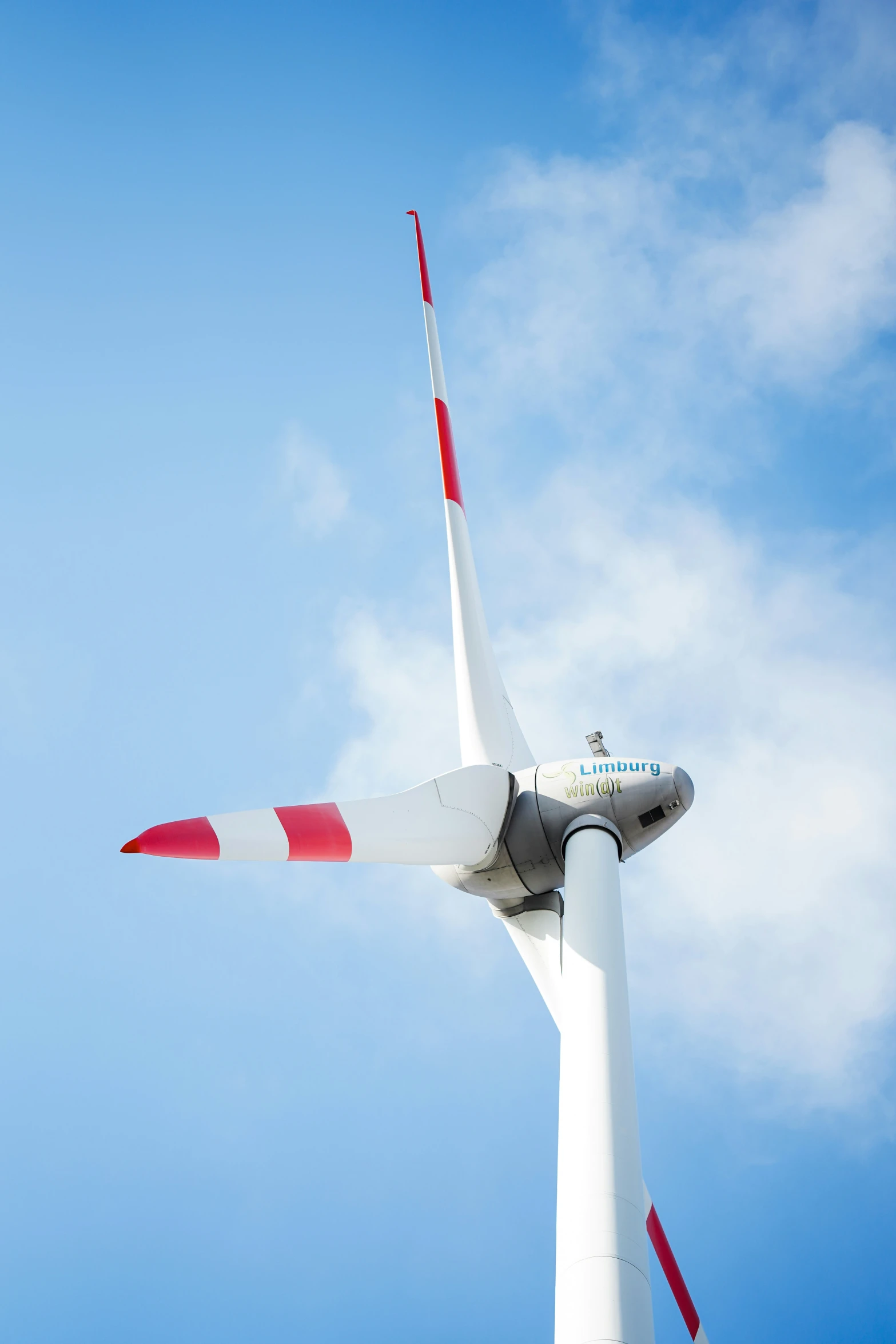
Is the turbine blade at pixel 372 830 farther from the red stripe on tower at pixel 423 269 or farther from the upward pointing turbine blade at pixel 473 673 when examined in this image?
the red stripe on tower at pixel 423 269

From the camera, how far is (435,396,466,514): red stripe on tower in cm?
2036

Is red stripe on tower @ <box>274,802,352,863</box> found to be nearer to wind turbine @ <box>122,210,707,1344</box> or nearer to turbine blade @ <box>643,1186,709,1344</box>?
wind turbine @ <box>122,210,707,1344</box>

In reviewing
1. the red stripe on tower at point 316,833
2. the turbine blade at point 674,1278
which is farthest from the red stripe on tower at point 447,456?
the turbine blade at point 674,1278

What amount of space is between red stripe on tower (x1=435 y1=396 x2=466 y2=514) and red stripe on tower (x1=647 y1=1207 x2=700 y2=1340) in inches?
502

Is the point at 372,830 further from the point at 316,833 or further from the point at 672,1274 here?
the point at 672,1274

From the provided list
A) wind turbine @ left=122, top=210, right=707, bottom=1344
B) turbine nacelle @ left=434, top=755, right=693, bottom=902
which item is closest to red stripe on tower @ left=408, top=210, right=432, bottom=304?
wind turbine @ left=122, top=210, right=707, bottom=1344

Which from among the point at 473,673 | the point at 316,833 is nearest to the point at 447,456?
the point at 473,673

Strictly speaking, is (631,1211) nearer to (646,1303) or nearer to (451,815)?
(646,1303)

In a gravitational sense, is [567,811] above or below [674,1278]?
above

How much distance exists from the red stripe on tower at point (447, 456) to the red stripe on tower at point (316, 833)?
374 inches

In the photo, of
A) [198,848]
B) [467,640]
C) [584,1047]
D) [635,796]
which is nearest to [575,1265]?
[584,1047]

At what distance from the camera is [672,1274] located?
49.6 feet

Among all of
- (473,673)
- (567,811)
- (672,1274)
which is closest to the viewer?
(672,1274)

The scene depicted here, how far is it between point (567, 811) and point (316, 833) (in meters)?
5.58
